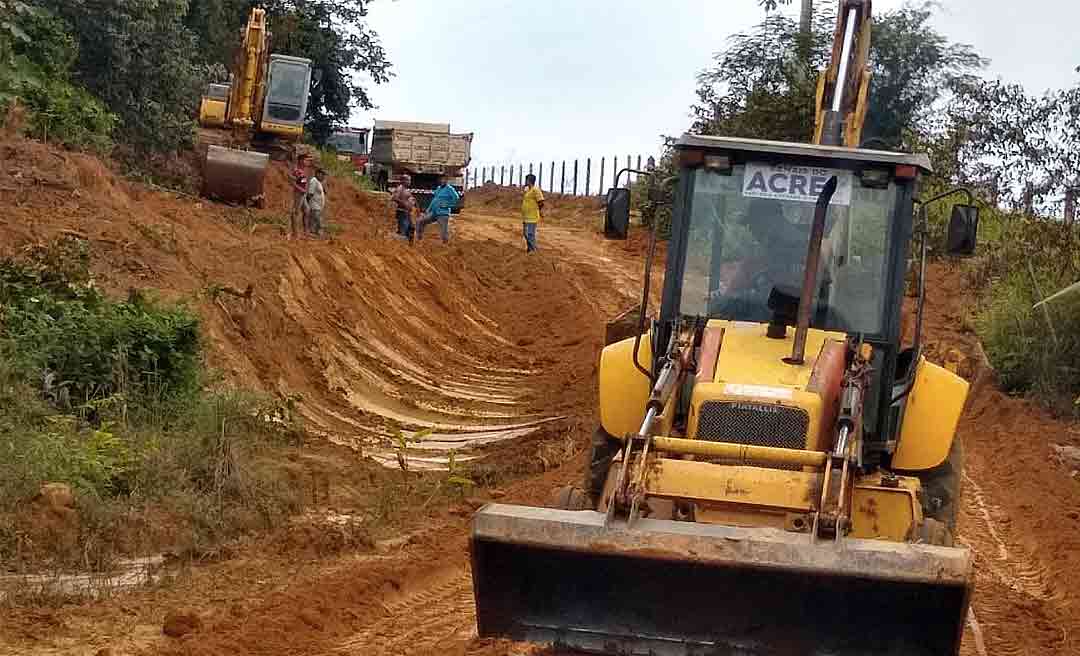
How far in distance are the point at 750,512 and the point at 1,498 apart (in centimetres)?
509

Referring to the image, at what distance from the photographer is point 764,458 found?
738 centimetres

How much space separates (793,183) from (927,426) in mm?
1593

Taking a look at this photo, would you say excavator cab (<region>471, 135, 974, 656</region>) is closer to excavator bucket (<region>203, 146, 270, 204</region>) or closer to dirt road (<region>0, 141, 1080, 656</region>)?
dirt road (<region>0, 141, 1080, 656</region>)

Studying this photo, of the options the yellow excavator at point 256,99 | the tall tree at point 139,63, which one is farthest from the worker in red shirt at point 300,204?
the yellow excavator at point 256,99

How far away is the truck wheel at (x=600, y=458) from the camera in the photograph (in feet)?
29.1

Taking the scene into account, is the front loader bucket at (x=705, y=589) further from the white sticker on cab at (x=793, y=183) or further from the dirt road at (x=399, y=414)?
the white sticker on cab at (x=793, y=183)

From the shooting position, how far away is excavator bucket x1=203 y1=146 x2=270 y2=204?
2822 cm

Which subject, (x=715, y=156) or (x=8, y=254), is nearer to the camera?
(x=715, y=156)

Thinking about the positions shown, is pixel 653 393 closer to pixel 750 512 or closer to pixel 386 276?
pixel 750 512

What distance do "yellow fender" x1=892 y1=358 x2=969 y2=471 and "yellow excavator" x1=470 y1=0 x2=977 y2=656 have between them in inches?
0.5

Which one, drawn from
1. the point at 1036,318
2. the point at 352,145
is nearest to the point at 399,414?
the point at 1036,318

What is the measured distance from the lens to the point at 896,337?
864 cm

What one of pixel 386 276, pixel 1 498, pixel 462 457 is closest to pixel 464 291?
pixel 386 276

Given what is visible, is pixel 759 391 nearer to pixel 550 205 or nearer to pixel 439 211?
pixel 439 211
